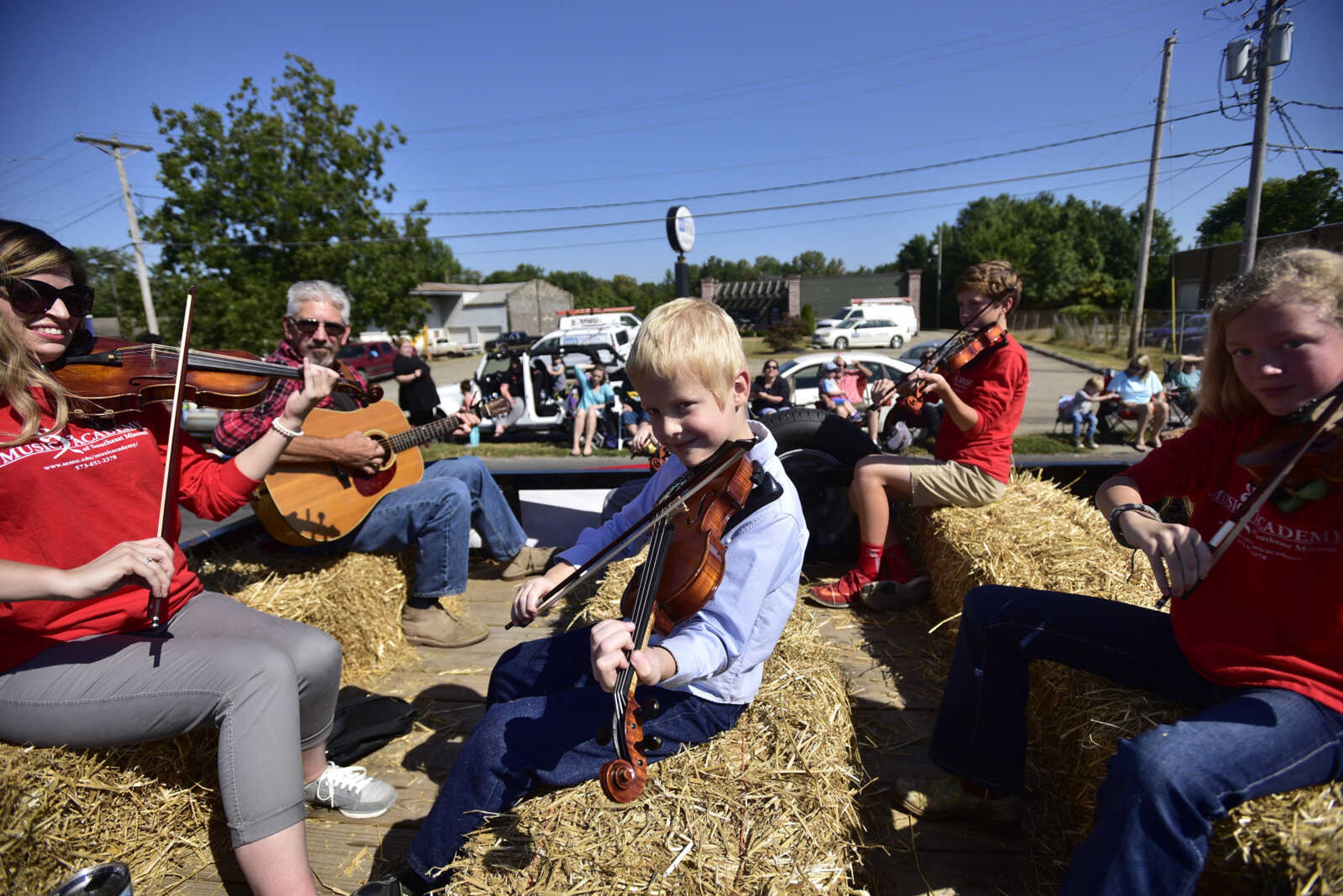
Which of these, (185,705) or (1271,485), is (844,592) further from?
(185,705)

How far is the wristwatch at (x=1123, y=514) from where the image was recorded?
5.43 feet

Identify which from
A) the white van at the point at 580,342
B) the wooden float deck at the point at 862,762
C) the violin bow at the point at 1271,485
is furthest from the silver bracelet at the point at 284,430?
the white van at the point at 580,342

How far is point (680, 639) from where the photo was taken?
138cm

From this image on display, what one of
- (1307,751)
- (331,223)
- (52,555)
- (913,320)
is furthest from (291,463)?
(913,320)

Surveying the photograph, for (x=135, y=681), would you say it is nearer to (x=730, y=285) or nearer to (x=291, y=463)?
(x=291, y=463)

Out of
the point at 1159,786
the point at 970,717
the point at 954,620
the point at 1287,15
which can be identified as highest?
the point at 1287,15

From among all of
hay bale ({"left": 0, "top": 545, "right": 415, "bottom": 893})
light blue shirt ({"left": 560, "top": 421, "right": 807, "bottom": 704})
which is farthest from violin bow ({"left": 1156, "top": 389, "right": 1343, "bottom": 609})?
hay bale ({"left": 0, "top": 545, "right": 415, "bottom": 893})

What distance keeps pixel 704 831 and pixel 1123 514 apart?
1.31m

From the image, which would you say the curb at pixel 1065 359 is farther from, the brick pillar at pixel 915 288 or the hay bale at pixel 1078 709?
the brick pillar at pixel 915 288

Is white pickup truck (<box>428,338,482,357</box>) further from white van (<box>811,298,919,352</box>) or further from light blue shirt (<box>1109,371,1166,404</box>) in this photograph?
light blue shirt (<box>1109,371,1166,404</box>)

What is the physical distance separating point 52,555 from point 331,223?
17.3 metres

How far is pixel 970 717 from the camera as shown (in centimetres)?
195

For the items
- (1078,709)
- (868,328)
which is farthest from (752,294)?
(1078,709)

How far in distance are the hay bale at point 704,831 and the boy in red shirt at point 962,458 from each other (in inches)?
68.7
